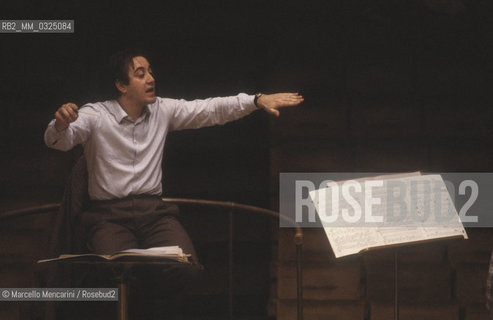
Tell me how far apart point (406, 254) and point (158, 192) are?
1894 millimetres

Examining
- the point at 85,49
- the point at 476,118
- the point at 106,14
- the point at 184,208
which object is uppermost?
the point at 106,14

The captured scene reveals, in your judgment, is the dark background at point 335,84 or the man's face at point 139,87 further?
the dark background at point 335,84

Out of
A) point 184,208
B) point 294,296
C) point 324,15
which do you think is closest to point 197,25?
point 324,15

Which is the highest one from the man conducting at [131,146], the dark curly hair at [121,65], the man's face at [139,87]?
the dark curly hair at [121,65]

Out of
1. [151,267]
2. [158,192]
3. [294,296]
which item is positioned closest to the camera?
[151,267]

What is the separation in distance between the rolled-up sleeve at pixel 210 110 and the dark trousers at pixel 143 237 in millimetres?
469

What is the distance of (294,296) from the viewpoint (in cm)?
418

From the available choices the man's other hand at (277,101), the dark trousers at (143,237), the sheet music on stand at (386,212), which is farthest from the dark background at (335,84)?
the sheet music on stand at (386,212)

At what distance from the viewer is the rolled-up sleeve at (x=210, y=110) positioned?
10.9 feet

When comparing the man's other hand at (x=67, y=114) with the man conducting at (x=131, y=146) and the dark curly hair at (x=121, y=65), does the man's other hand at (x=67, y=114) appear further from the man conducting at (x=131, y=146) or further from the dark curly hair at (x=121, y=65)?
the dark curly hair at (x=121, y=65)

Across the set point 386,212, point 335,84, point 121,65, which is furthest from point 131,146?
point 335,84

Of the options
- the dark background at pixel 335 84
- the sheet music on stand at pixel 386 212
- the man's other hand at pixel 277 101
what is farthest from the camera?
the dark background at pixel 335 84

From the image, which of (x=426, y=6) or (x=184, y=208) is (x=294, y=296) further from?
(x=426, y=6)

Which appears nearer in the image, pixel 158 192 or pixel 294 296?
pixel 158 192
